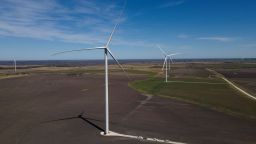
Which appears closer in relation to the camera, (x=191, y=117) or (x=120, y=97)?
(x=191, y=117)

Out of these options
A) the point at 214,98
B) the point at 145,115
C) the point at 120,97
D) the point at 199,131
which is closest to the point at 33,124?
the point at 145,115

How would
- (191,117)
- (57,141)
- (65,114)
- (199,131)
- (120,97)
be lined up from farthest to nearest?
1. (120,97)
2. (65,114)
3. (191,117)
4. (199,131)
5. (57,141)

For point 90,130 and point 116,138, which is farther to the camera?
point 90,130

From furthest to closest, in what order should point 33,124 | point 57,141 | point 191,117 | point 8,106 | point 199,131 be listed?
1. point 8,106
2. point 191,117
3. point 33,124
4. point 199,131
5. point 57,141

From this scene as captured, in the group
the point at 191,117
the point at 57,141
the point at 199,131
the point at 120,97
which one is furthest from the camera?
the point at 120,97

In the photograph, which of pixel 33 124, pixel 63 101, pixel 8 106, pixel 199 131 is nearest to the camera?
pixel 199 131

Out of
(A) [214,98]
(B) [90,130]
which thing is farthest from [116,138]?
(A) [214,98]

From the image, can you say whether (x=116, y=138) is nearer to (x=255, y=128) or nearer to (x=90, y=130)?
(x=90, y=130)

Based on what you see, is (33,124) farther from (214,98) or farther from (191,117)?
(214,98)
